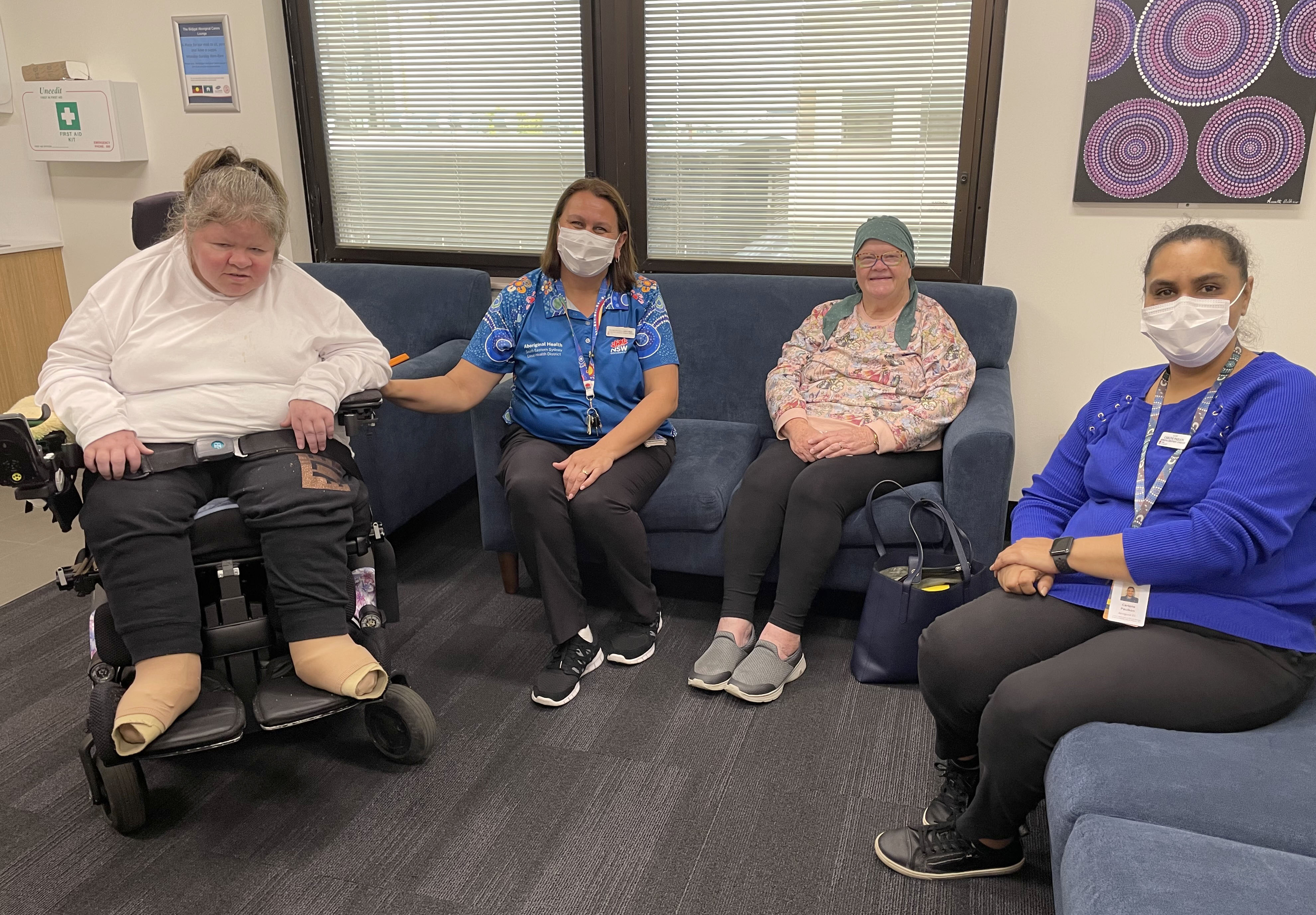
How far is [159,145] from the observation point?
12.4 ft

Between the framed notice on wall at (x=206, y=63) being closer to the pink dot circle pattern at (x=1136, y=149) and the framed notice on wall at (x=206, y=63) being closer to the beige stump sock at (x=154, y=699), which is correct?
the beige stump sock at (x=154, y=699)

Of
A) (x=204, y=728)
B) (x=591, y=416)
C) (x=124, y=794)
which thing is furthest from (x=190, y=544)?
(x=591, y=416)

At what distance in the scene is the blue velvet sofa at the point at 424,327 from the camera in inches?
116

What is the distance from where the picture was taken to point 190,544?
5.76 feet

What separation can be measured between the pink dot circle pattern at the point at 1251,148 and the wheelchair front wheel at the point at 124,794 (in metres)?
3.11

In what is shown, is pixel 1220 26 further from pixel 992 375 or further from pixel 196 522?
pixel 196 522

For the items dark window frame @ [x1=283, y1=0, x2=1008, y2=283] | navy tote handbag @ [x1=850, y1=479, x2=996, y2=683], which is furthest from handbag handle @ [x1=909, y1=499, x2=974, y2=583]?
dark window frame @ [x1=283, y1=0, x2=1008, y2=283]

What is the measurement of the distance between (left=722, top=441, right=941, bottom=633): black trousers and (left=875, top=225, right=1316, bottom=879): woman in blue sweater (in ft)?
1.97

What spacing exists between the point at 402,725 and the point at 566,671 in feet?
1.54

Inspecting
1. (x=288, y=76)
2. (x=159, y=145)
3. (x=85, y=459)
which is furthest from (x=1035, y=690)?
(x=159, y=145)

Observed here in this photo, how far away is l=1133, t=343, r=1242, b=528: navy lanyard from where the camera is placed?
1554mm

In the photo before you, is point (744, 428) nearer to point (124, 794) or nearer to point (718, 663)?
point (718, 663)

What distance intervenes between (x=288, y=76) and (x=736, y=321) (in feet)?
7.01

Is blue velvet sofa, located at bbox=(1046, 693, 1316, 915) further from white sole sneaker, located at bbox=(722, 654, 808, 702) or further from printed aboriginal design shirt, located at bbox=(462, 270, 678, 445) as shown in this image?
printed aboriginal design shirt, located at bbox=(462, 270, 678, 445)
